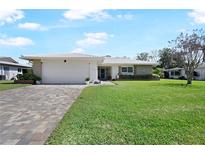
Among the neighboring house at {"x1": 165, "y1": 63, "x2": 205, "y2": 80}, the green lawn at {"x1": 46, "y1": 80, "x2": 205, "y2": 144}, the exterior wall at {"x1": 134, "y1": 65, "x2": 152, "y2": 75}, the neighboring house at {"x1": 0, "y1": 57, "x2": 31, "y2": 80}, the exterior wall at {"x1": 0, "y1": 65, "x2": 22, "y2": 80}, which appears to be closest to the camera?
the green lawn at {"x1": 46, "y1": 80, "x2": 205, "y2": 144}

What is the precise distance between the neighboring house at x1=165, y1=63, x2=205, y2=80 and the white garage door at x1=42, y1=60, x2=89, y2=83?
74.5ft

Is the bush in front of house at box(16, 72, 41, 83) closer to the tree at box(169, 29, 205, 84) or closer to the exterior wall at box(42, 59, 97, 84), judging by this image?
the exterior wall at box(42, 59, 97, 84)

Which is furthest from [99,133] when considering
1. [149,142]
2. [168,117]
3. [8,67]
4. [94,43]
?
[8,67]

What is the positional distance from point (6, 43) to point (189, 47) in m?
16.6

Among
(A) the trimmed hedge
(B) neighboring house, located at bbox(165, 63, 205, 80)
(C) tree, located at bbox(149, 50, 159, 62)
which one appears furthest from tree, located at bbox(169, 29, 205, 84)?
(C) tree, located at bbox(149, 50, 159, 62)

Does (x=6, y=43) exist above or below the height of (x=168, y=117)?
above

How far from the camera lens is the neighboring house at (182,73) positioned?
42938 mm

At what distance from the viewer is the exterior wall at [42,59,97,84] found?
2498 centimetres

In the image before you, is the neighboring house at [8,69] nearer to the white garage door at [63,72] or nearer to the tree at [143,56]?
the white garage door at [63,72]

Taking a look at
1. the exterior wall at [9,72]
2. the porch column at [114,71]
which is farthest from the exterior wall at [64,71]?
the exterior wall at [9,72]
